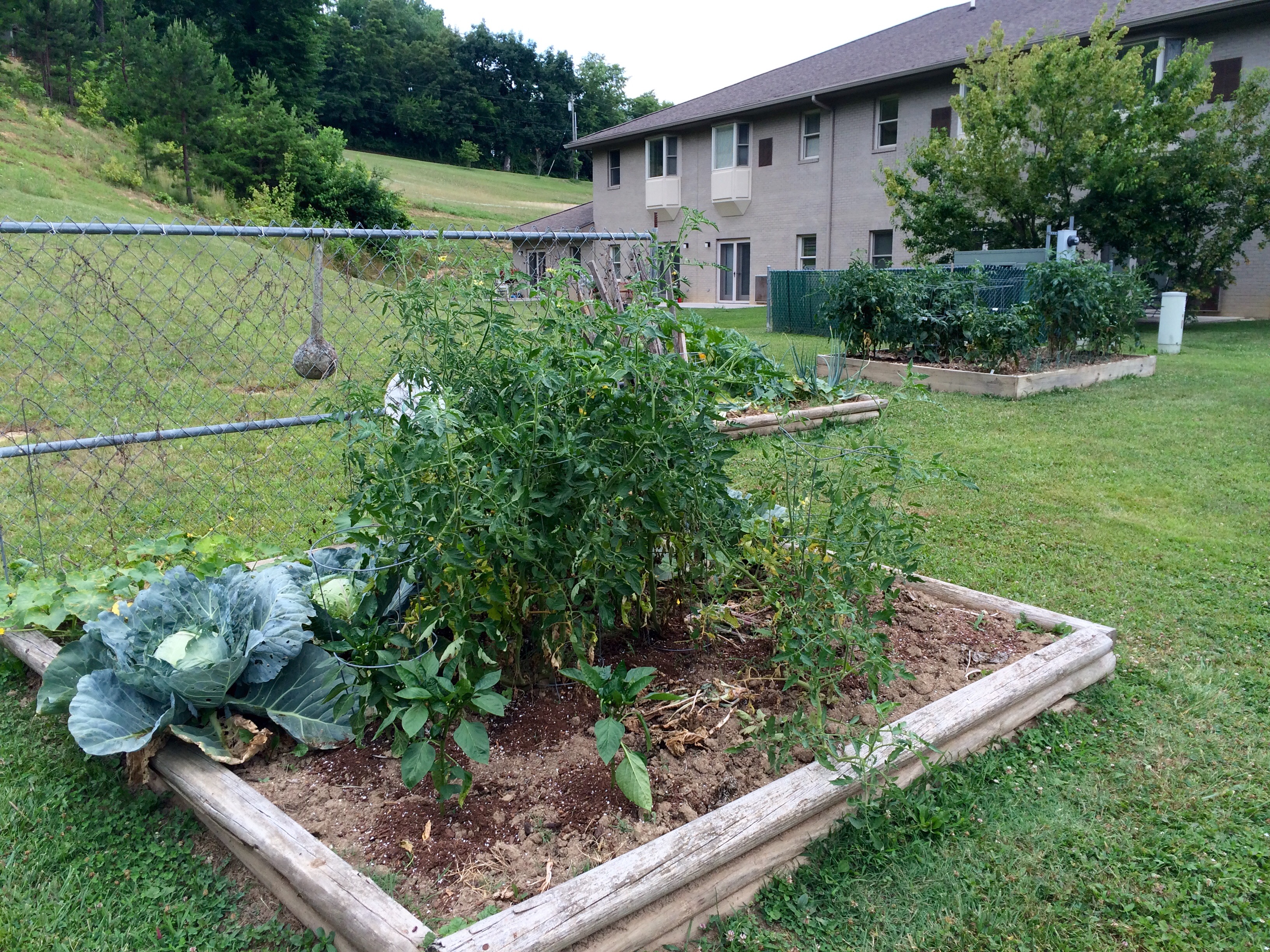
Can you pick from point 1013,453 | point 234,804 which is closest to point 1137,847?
point 234,804

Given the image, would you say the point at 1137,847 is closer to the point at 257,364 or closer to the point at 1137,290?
the point at 257,364

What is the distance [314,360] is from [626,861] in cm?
579

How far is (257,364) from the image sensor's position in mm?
8281

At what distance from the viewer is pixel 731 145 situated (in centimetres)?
2623

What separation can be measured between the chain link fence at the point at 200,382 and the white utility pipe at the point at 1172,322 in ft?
36.9

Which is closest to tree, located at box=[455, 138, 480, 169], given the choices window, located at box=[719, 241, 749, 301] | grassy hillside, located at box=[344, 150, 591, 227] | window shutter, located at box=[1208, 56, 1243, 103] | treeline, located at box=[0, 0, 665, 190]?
treeline, located at box=[0, 0, 665, 190]

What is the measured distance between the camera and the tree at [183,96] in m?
23.7

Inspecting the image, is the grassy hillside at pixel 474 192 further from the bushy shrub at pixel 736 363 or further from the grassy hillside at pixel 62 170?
the bushy shrub at pixel 736 363

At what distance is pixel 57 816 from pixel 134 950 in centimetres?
66

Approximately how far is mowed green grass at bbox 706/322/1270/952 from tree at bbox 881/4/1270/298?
40.1ft

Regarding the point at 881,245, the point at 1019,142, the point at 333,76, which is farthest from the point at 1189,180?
the point at 333,76

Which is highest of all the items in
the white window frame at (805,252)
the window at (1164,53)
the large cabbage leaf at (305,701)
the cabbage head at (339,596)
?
the window at (1164,53)

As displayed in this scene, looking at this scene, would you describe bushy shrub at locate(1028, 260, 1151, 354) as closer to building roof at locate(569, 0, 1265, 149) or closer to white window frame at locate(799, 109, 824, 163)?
building roof at locate(569, 0, 1265, 149)

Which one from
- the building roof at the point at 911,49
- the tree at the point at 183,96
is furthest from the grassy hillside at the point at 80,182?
the building roof at the point at 911,49
